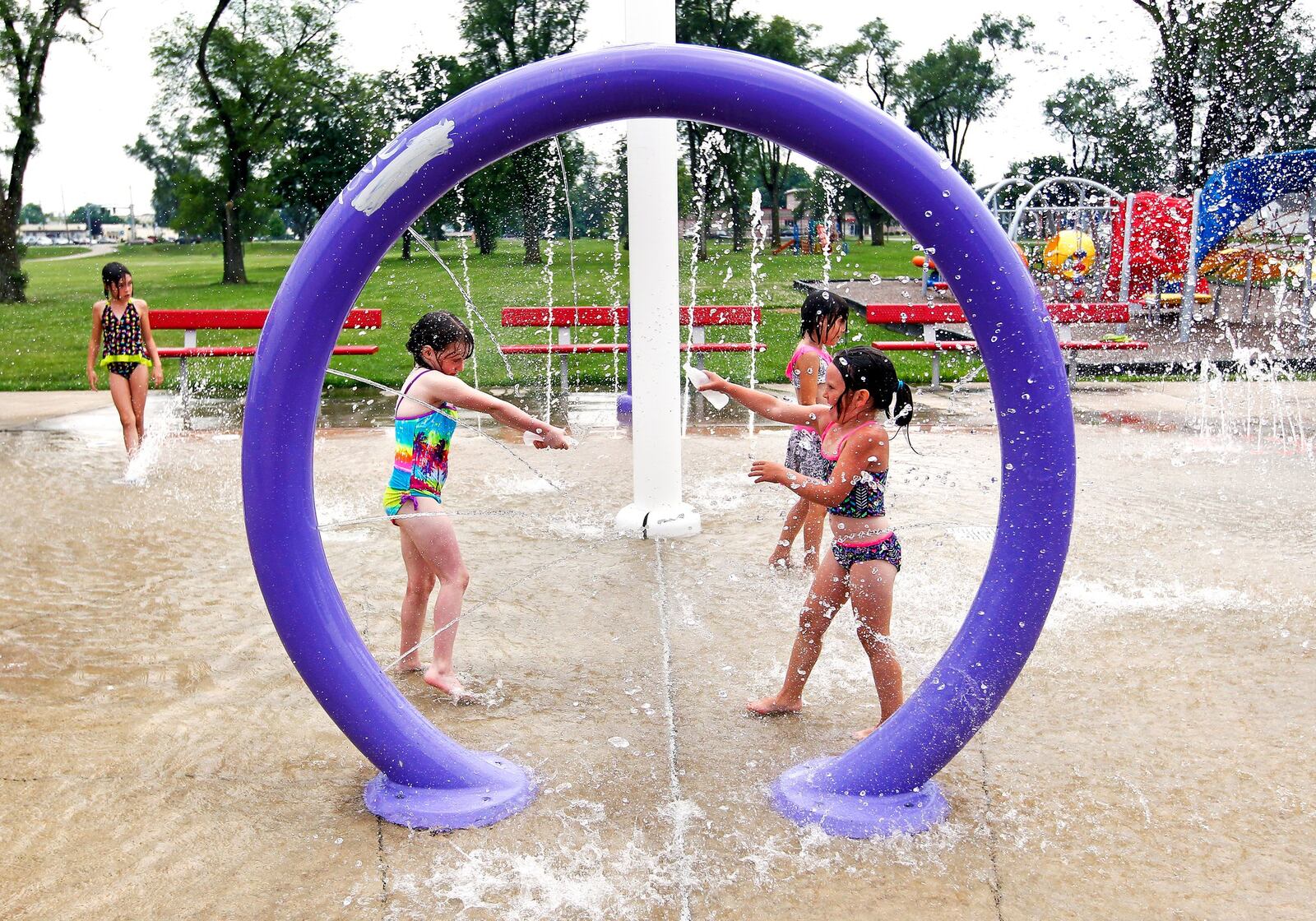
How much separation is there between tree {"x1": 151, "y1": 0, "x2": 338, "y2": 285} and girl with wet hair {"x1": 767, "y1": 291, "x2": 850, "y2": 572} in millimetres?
27872

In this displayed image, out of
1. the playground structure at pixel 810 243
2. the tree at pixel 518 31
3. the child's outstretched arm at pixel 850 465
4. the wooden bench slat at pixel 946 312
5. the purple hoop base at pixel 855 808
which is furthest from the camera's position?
the playground structure at pixel 810 243

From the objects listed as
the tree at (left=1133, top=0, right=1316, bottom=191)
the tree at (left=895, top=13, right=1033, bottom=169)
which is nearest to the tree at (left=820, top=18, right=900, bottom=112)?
the tree at (left=895, top=13, right=1033, bottom=169)

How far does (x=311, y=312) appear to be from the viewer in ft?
10.0

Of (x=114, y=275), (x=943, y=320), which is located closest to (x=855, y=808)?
(x=114, y=275)

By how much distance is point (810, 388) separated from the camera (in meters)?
5.24

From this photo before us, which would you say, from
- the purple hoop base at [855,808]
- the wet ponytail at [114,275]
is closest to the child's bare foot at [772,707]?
the purple hoop base at [855,808]

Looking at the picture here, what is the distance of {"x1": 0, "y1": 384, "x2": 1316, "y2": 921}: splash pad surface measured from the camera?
9.71ft

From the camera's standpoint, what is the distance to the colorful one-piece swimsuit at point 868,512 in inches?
142

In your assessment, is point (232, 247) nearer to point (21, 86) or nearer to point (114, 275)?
point (21, 86)

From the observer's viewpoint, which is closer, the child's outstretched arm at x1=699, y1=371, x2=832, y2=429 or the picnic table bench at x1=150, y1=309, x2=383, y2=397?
the child's outstretched arm at x1=699, y1=371, x2=832, y2=429

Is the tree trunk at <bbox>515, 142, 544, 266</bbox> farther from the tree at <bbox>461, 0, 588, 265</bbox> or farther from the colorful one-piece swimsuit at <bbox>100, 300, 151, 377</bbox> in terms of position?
the colorful one-piece swimsuit at <bbox>100, 300, 151, 377</bbox>

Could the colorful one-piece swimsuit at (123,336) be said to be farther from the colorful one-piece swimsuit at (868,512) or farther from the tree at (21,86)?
the tree at (21,86)

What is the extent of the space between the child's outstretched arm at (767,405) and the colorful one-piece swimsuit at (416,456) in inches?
38.7

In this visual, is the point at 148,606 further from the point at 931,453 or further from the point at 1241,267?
the point at 1241,267
